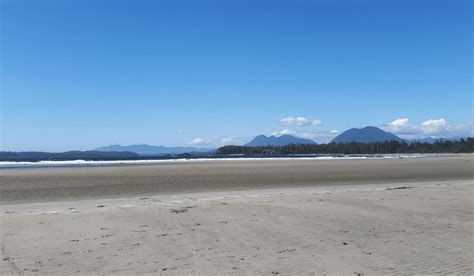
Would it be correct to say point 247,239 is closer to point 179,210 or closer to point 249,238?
point 249,238

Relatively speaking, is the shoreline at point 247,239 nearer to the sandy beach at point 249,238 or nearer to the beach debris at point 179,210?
the sandy beach at point 249,238

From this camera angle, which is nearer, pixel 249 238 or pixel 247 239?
pixel 247 239

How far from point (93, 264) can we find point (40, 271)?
910mm

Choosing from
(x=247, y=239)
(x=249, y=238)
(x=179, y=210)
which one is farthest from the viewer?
(x=179, y=210)

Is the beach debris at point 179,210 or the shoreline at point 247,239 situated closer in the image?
the shoreline at point 247,239

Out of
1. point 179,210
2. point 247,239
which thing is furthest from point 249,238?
point 179,210

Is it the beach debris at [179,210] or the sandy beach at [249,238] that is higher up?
the beach debris at [179,210]

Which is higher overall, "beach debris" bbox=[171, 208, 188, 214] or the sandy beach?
"beach debris" bbox=[171, 208, 188, 214]

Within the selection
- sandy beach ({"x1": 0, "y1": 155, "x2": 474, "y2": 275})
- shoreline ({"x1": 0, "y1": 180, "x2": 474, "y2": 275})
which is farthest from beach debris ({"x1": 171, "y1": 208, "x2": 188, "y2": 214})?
shoreline ({"x1": 0, "y1": 180, "x2": 474, "y2": 275})

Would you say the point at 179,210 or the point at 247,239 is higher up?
the point at 179,210

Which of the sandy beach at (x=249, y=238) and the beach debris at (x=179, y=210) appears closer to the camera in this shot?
the sandy beach at (x=249, y=238)

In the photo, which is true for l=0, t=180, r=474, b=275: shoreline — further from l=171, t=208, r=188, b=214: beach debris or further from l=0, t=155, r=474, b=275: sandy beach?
l=171, t=208, r=188, b=214: beach debris

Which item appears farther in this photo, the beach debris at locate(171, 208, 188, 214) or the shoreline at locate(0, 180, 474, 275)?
the beach debris at locate(171, 208, 188, 214)

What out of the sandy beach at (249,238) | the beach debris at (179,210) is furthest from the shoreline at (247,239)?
the beach debris at (179,210)
